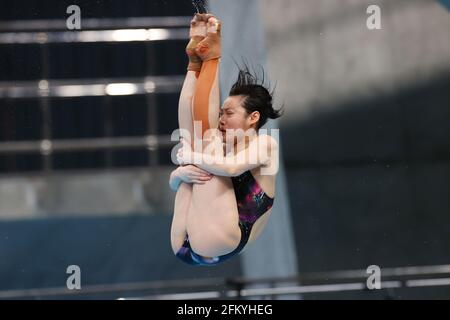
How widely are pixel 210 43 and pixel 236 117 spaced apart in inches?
10.2

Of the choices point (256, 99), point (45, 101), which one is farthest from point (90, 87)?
point (256, 99)

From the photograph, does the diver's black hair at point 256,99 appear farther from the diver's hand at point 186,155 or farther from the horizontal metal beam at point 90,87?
the horizontal metal beam at point 90,87

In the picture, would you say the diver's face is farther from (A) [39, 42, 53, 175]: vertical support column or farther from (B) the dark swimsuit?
(A) [39, 42, 53, 175]: vertical support column

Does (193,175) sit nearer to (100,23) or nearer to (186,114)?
(186,114)

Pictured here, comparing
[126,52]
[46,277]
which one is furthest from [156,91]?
[46,277]

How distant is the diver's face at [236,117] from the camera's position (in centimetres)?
305

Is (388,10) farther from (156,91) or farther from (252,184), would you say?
(252,184)

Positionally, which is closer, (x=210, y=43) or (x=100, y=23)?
(x=210, y=43)

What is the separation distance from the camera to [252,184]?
10.0 ft

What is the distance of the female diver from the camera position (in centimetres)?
296

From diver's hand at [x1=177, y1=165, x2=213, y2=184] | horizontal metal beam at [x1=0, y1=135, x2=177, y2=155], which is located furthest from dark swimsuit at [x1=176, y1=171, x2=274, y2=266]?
horizontal metal beam at [x1=0, y1=135, x2=177, y2=155]

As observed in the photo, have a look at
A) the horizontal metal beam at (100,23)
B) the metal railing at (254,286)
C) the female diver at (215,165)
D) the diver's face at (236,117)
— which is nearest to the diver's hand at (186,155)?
the female diver at (215,165)

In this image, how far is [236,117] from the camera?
3.05 m
